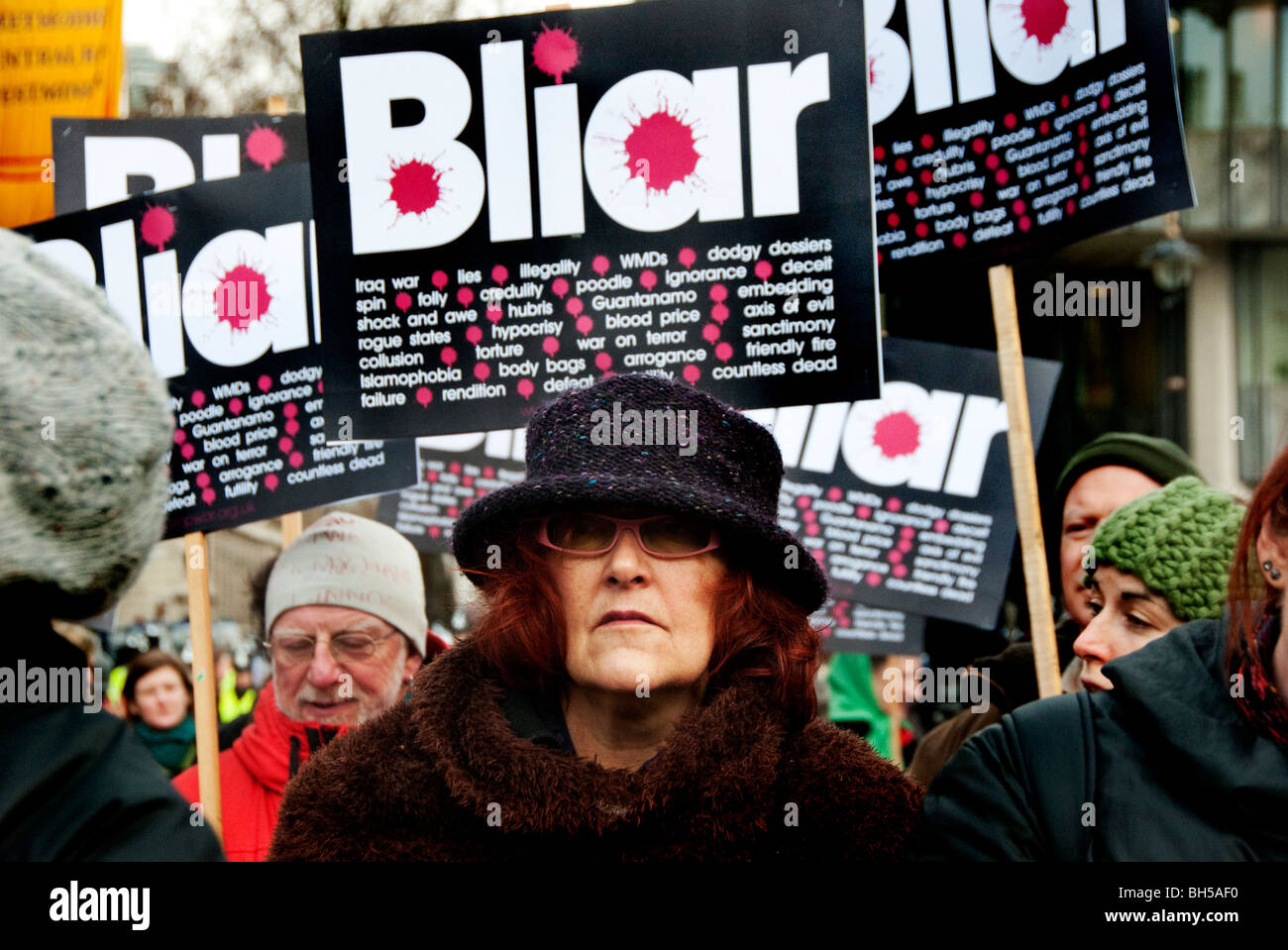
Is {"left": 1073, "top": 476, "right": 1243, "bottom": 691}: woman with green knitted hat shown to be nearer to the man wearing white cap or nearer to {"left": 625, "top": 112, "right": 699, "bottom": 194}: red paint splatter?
{"left": 625, "top": 112, "right": 699, "bottom": 194}: red paint splatter

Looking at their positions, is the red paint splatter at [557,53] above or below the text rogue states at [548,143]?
above

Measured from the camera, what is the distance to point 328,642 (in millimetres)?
3385

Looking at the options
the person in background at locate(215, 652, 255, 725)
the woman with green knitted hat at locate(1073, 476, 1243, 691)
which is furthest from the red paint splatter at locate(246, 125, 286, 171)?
the person in background at locate(215, 652, 255, 725)

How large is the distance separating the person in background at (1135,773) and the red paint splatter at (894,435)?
1.03m

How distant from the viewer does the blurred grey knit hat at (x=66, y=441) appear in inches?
69.4

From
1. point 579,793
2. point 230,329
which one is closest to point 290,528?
point 230,329

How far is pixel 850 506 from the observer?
326 centimetres

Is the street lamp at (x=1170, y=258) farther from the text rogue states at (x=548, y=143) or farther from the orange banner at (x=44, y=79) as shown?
the orange banner at (x=44, y=79)

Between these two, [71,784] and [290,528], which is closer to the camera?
[71,784]

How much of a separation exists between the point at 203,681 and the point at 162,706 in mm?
1118

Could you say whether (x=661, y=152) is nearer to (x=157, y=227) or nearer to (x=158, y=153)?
(x=157, y=227)

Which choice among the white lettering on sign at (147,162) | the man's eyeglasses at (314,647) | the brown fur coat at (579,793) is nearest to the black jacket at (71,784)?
the brown fur coat at (579,793)

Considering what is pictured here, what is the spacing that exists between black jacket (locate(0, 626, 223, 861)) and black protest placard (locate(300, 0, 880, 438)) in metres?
1.15
